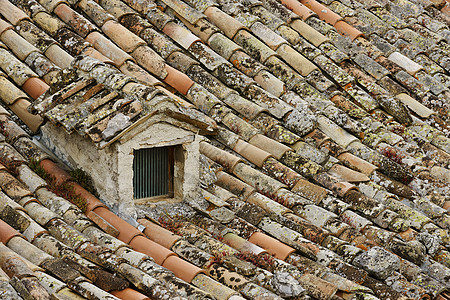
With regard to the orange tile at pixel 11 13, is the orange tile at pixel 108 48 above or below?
above

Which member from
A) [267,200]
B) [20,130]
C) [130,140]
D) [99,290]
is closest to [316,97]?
[267,200]

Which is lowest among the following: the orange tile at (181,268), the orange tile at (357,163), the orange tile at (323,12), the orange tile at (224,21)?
the orange tile at (181,268)

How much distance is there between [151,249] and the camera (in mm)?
6934

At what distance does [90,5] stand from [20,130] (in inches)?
91.3

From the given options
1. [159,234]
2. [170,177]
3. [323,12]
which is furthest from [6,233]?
[323,12]

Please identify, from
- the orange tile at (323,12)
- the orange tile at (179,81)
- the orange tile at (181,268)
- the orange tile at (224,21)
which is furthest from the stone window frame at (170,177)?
the orange tile at (323,12)

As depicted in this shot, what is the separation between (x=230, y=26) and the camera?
984 centimetres

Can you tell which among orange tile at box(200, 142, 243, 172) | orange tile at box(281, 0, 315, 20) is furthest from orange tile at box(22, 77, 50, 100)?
orange tile at box(281, 0, 315, 20)

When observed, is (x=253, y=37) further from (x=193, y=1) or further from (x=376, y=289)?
(x=376, y=289)

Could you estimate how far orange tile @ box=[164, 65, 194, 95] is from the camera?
29.0ft

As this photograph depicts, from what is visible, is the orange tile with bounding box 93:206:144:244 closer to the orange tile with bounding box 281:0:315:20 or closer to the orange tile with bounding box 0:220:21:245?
the orange tile with bounding box 0:220:21:245

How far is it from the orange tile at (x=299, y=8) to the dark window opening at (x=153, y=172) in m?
3.88

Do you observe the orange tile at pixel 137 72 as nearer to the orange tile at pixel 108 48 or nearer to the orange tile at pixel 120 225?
the orange tile at pixel 108 48

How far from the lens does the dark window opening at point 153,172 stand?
7605mm
